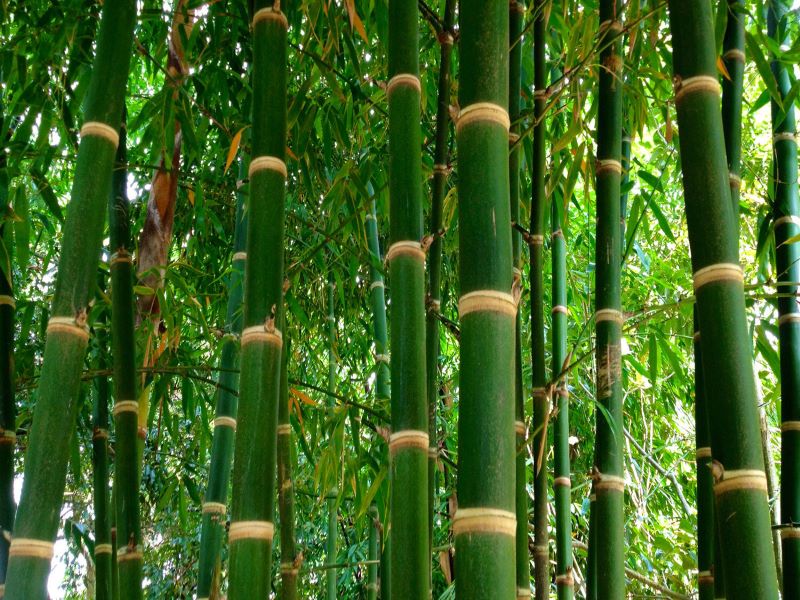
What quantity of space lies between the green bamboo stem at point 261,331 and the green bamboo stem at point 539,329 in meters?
0.51

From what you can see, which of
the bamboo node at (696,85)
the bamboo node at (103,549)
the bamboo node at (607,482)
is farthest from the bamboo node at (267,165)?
the bamboo node at (103,549)

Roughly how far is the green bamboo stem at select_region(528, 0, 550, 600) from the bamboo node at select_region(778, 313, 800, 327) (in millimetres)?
442

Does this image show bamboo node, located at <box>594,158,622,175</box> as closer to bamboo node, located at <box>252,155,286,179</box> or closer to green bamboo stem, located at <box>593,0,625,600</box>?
green bamboo stem, located at <box>593,0,625,600</box>

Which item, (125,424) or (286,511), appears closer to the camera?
(125,424)

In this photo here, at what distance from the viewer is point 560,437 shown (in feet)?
6.20

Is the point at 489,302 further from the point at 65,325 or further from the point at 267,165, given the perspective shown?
the point at 65,325

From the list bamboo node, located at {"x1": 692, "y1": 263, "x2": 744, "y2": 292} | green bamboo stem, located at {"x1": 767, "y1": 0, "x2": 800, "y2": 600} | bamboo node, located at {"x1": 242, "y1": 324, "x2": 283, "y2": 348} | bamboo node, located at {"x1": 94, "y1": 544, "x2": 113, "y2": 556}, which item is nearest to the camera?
bamboo node, located at {"x1": 692, "y1": 263, "x2": 744, "y2": 292}

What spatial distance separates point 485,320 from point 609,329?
19.2 inches

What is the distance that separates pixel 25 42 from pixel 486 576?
1869 mm

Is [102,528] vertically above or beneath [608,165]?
beneath

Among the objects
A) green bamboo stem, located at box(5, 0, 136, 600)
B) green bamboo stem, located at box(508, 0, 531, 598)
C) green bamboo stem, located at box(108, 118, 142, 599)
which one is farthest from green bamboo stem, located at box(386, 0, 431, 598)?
green bamboo stem, located at box(108, 118, 142, 599)

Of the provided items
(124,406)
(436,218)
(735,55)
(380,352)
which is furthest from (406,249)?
(380,352)

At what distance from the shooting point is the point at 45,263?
12.9 feet

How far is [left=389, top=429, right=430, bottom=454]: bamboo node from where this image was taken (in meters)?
1.10
